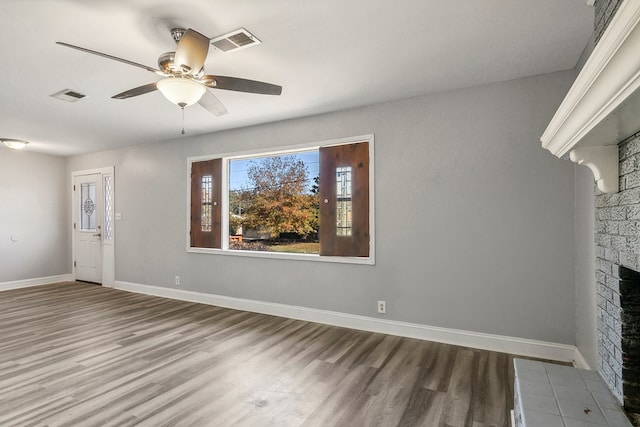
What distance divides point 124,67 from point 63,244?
19.0 feet

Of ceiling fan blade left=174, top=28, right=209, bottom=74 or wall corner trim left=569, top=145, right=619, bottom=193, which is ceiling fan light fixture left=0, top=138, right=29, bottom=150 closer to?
ceiling fan blade left=174, top=28, right=209, bottom=74

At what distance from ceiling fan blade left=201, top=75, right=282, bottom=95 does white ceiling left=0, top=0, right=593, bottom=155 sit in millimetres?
322

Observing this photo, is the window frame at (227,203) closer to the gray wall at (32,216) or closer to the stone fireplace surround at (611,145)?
the stone fireplace surround at (611,145)

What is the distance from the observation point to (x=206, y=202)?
16.2 feet

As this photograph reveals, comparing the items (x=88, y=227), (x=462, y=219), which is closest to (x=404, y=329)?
(x=462, y=219)

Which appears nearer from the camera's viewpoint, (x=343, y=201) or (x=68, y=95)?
(x=68, y=95)

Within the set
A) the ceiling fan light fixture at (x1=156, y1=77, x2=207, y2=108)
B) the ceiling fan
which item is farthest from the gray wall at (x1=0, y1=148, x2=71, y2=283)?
the ceiling fan light fixture at (x1=156, y1=77, x2=207, y2=108)

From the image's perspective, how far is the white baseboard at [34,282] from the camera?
586 centimetres

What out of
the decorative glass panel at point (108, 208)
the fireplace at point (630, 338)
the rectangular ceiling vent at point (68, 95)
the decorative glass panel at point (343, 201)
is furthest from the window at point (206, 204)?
the fireplace at point (630, 338)

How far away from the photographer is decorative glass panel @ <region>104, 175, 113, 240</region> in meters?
6.08

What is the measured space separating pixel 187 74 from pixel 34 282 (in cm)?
666

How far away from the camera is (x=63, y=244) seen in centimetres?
673

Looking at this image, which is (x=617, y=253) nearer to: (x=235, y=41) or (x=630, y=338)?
(x=630, y=338)

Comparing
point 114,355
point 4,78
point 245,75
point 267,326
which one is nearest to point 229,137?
point 245,75
